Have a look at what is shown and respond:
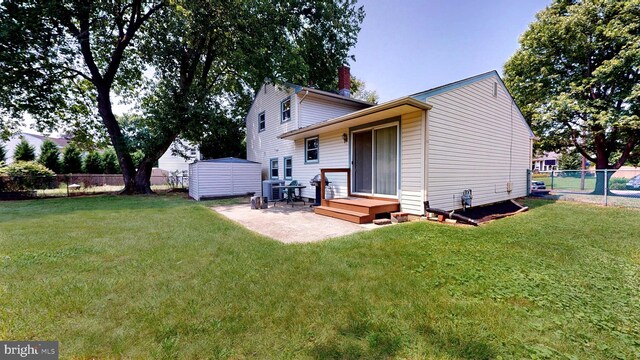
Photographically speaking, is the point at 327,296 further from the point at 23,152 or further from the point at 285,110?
the point at 23,152

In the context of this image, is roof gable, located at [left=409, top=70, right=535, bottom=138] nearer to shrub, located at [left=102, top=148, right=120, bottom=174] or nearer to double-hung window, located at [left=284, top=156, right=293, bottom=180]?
double-hung window, located at [left=284, top=156, right=293, bottom=180]

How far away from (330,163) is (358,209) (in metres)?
3.16

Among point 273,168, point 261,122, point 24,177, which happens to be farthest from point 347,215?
point 24,177

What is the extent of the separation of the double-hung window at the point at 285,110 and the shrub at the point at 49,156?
1841 centimetres

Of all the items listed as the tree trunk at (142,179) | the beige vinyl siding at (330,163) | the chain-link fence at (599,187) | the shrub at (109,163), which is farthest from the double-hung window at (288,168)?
the shrub at (109,163)

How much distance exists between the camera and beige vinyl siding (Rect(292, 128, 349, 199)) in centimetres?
855

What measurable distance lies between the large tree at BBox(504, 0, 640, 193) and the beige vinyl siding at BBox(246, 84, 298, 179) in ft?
47.5

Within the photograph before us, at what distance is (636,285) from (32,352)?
5.90 metres

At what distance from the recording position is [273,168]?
13.3m

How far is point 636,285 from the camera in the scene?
110 inches

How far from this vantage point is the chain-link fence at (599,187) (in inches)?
326

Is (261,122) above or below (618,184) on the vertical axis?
above

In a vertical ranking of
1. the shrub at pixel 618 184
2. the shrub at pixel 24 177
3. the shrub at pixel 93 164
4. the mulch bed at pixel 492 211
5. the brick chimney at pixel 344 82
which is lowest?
the mulch bed at pixel 492 211
